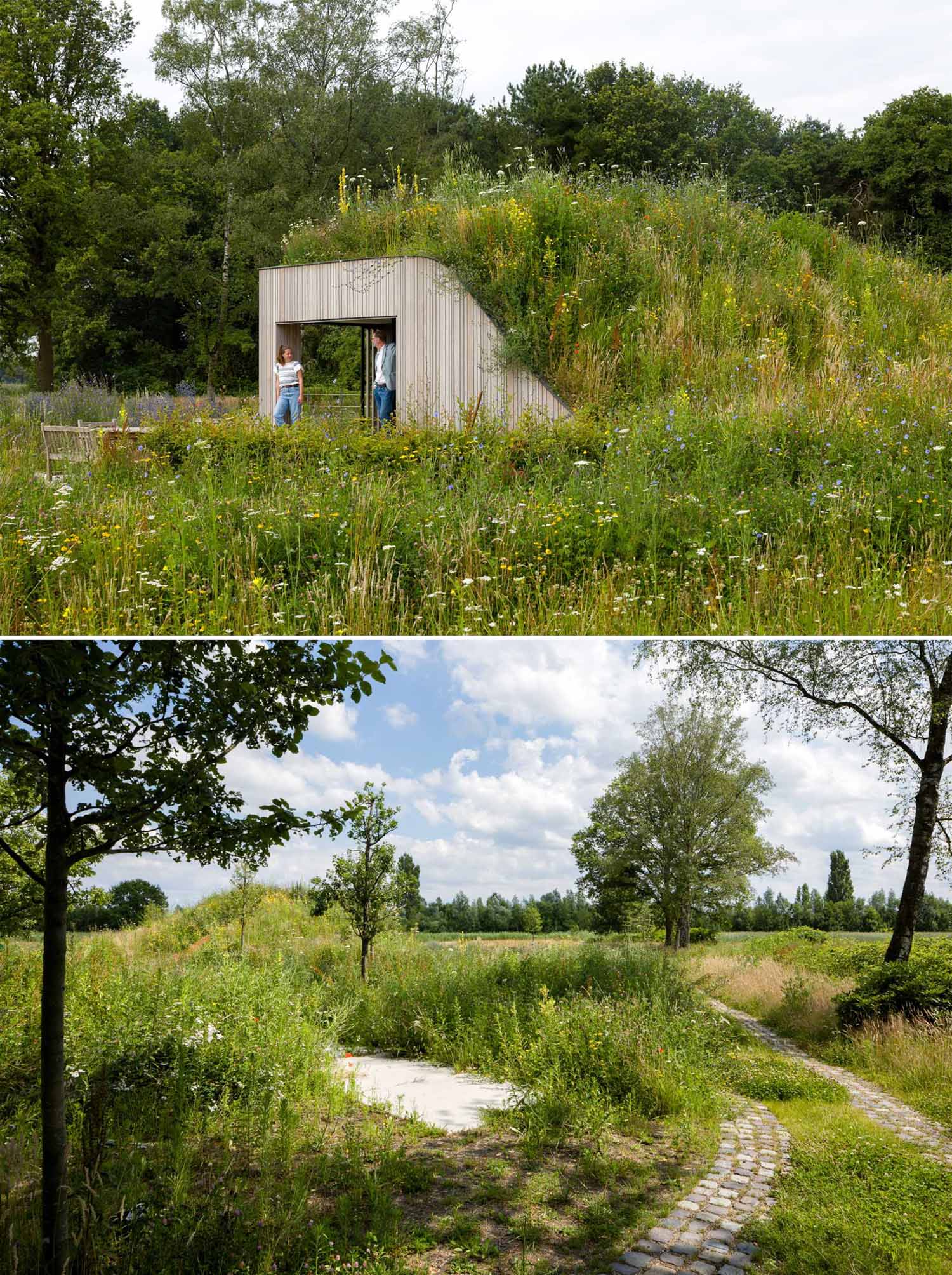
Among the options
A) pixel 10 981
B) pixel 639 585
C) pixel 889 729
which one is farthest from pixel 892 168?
pixel 10 981

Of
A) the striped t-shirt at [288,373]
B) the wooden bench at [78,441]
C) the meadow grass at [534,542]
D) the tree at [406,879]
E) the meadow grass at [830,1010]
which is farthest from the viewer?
the striped t-shirt at [288,373]

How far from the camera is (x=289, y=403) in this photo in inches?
551

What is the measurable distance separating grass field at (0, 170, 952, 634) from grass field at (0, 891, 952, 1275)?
2.99 meters

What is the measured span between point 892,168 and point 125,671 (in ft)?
110

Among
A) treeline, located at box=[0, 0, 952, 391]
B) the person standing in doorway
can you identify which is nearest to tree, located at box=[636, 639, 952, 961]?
the person standing in doorway

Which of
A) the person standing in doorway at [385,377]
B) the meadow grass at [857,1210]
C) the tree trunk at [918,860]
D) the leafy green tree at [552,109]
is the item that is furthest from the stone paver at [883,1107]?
the leafy green tree at [552,109]

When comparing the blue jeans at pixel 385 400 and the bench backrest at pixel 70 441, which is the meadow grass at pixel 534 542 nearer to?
the bench backrest at pixel 70 441

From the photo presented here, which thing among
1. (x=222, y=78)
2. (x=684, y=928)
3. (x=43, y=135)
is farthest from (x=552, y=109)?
(x=684, y=928)

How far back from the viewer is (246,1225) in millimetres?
4809

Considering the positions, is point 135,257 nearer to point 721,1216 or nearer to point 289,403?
point 289,403

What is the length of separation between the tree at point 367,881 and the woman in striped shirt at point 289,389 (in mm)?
6094

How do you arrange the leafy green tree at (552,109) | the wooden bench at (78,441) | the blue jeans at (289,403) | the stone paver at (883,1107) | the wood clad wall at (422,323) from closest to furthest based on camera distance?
the stone paver at (883,1107), the wooden bench at (78,441), the wood clad wall at (422,323), the blue jeans at (289,403), the leafy green tree at (552,109)

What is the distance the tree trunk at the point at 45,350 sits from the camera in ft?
92.9

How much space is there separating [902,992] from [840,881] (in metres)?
6.37
